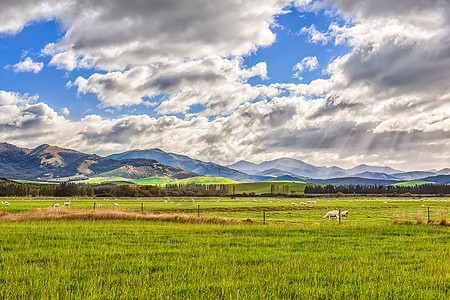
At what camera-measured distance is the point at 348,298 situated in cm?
892

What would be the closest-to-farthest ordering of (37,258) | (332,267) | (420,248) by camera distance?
(332,267) < (37,258) < (420,248)

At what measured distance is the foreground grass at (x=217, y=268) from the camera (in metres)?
9.27

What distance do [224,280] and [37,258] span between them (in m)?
9.01

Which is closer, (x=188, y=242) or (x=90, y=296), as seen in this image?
(x=90, y=296)

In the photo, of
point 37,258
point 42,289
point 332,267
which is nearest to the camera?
point 42,289

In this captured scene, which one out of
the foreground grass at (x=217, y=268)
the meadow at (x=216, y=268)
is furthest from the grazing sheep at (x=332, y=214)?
the foreground grass at (x=217, y=268)

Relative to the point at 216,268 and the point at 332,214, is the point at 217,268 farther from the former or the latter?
the point at 332,214

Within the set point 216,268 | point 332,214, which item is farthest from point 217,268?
point 332,214

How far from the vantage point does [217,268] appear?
40.3ft

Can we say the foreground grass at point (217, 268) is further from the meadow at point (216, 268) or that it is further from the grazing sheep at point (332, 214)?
the grazing sheep at point (332, 214)

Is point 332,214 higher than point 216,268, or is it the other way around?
point 216,268

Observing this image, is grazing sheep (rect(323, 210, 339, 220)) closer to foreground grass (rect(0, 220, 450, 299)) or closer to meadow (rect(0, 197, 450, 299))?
meadow (rect(0, 197, 450, 299))

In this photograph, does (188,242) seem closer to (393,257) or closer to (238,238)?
(238,238)

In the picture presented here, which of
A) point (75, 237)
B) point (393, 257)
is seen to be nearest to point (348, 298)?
point (393, 257)
